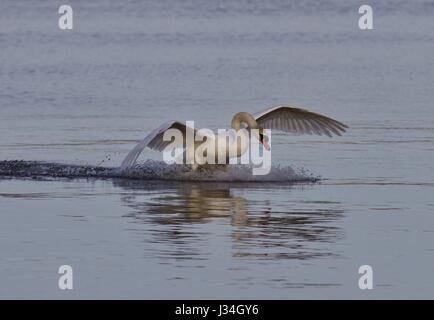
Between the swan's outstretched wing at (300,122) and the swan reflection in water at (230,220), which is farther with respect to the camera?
the swan's outstretched wing at (300,122)

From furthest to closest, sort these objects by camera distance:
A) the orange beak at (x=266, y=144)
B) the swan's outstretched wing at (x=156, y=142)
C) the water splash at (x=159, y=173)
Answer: the water splash at (x=159, y=173), the orange beak at (x=266, y=144), the swan's outstretched wing at (x=156, y=142)

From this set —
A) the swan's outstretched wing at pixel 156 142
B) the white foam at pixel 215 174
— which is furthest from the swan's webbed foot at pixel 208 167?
the swan's outstretched wing at pixel 156 142

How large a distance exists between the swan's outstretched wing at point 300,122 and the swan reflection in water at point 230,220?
1.72 meters

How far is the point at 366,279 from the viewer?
34.8 feet

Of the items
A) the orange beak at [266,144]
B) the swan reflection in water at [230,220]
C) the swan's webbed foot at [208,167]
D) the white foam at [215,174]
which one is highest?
the orange beak at [266,144]

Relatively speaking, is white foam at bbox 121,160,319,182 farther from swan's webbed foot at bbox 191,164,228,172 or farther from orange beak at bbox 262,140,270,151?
orange beak at bbox 262,140,270,151

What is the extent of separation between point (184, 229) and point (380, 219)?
73.9 inches

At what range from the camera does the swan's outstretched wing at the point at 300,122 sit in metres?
17.5

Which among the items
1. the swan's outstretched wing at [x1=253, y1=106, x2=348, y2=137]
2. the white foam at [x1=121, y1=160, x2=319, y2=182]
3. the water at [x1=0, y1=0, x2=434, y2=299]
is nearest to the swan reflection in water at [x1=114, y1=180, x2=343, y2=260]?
the water at [x1=0, y1=0, x2=434, y2=299]

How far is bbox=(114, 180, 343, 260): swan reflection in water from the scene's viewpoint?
11836mm

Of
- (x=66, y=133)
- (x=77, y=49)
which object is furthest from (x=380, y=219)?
(x=77, y=49)

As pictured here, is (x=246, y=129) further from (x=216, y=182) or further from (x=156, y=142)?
(x=156, y=142)

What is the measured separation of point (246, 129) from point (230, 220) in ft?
10.7

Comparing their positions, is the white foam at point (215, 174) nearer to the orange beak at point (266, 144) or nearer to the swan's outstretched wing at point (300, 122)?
the orange beak at point (266, 144)
